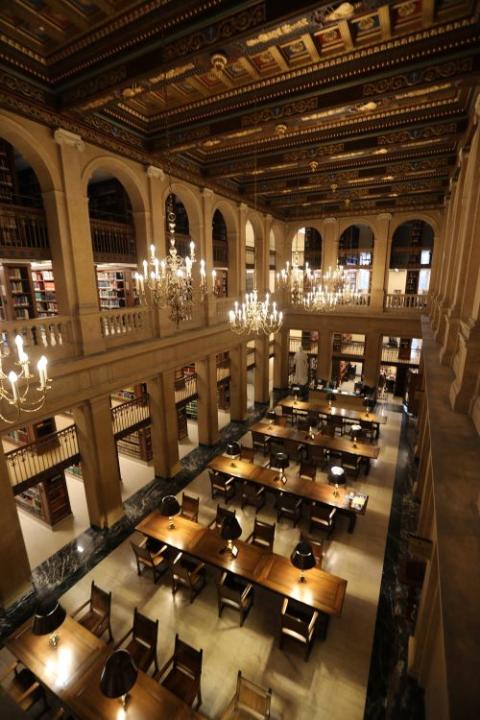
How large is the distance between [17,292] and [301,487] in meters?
7.55

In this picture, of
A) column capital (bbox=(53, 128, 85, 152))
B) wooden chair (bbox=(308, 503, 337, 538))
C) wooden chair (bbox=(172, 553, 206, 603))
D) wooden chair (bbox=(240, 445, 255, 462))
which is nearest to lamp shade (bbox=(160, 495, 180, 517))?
wooden chair (bbox=(172, 553, 206, 603))

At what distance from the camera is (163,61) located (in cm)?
425

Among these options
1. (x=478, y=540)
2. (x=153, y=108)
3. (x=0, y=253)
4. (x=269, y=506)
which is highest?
(x=153, y=108)

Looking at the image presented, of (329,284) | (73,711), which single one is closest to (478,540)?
(73,711)

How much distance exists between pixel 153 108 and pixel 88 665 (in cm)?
872

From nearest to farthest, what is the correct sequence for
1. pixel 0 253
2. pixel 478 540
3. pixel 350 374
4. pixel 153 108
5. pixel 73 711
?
pixel 478 540 < pixel 73 711 < pixel 0 253 < pixel 153 108 < pixel 350 374

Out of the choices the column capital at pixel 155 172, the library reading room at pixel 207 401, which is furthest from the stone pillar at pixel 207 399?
the column capital at pixel 155 172

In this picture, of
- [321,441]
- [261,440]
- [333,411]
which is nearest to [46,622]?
[261,440]

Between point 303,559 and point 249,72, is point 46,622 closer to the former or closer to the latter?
point 303,559

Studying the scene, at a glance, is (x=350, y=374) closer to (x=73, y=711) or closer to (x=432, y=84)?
(x=432, y=84)

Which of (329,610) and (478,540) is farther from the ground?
(478,540)

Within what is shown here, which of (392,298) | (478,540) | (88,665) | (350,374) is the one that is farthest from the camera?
(350,374)

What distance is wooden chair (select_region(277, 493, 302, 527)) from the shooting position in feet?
25.2

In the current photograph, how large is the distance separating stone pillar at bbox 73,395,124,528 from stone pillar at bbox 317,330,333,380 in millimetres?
10335
